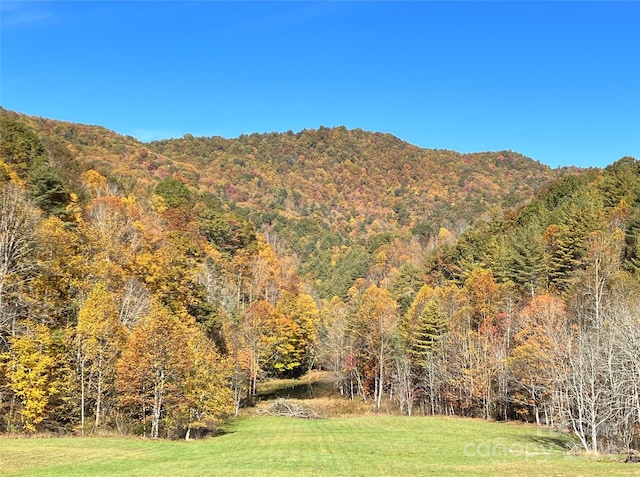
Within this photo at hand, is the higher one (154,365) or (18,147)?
(18,147)

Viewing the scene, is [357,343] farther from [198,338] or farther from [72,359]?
[72,359]

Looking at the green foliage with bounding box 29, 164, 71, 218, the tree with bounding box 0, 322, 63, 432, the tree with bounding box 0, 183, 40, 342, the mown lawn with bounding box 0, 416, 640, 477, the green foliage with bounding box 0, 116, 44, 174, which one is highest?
the green foliage with bounding box 0, 116, 44, 174

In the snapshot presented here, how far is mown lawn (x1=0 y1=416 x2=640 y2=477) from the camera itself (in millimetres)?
20750

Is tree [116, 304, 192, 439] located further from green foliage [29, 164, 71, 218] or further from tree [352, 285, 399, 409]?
tree [352, 285, 399, 409]

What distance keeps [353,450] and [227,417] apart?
24.8m

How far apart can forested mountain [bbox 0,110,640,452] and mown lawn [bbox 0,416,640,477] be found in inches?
154

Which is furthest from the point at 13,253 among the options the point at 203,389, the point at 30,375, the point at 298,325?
the point at 298,325

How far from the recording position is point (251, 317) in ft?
232

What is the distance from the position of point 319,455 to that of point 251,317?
4503cm

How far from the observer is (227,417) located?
50.1m

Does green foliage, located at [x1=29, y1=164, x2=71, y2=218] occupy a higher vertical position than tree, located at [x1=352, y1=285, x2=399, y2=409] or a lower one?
higher

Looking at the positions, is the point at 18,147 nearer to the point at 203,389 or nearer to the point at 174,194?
the point at 174,194

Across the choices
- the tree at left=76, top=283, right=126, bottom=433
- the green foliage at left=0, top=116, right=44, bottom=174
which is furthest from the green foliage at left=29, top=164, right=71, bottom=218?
the tree at left=76, top=283, right=126, bottom=433

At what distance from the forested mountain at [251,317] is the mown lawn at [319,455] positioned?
3.91 meters
